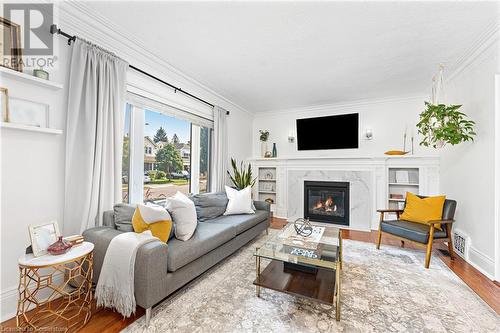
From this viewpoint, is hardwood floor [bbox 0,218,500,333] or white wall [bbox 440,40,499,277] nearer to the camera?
hardwood floor [bbox 0,218,500,333]

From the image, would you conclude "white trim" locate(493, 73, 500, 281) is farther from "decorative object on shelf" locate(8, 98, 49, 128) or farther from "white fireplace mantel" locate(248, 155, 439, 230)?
"decorative object on shelf" locate(8, 98, 49, 128)

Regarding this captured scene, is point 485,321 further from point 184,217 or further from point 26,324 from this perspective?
point 26,324

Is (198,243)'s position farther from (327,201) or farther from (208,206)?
(327,201)

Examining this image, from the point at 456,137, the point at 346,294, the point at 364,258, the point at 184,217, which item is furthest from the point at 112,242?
the point at 456,137

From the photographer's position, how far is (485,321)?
170 cm

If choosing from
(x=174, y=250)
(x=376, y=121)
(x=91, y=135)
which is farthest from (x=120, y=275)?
(x=376, y=121)

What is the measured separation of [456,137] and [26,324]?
15.3ft

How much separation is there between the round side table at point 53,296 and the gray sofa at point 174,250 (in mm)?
209

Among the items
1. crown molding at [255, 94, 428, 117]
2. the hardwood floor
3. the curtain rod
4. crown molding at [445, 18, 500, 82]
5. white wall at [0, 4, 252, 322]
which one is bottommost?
the hardwood floor

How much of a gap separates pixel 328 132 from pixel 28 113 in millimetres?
4736

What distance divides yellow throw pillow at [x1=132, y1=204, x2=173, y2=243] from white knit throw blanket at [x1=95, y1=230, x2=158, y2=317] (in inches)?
9.4

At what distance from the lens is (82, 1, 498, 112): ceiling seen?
6.44 ft

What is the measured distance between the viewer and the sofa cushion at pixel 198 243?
1.86 meters

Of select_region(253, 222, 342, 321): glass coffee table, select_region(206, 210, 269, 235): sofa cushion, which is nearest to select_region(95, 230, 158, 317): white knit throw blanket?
select_region(253, 222, 342, 321): glass coffee table
